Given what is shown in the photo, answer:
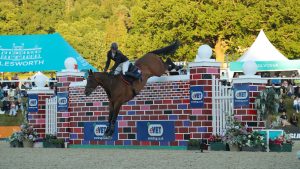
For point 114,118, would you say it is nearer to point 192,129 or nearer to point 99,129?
point 192,129

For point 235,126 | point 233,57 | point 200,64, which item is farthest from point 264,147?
point 233,57

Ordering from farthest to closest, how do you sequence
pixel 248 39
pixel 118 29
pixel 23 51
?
1. pixel 118 29
2. pixel 248 39
3. pixel 23 51

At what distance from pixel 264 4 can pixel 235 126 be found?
43.4 m

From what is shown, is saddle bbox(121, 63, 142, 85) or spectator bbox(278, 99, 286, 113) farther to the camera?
spectator bbox(278, 99, 286, 113)

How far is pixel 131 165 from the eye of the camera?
15.8 m

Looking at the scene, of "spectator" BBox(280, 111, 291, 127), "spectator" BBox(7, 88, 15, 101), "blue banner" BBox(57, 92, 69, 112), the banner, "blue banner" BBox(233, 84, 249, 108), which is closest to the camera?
"blue banner" BBox(233, 84, 249, 108)

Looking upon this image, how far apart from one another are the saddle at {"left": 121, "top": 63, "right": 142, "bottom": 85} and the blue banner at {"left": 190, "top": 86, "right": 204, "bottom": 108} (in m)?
1.53

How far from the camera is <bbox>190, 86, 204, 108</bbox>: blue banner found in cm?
2230

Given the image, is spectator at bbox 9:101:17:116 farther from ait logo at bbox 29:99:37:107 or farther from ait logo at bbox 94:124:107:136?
ait logo at bbox 94:124:107:136

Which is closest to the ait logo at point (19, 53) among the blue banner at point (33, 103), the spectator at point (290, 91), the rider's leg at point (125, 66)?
the spectator at point (290, 91)

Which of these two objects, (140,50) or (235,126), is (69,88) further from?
(140,50)

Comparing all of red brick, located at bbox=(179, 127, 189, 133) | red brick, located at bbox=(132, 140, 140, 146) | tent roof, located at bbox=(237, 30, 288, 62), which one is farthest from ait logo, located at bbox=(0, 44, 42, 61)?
red brick, located at bbox=(179, 127, 189, 133)

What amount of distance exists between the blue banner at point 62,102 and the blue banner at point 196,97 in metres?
5.27

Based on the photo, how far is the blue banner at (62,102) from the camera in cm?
2630
